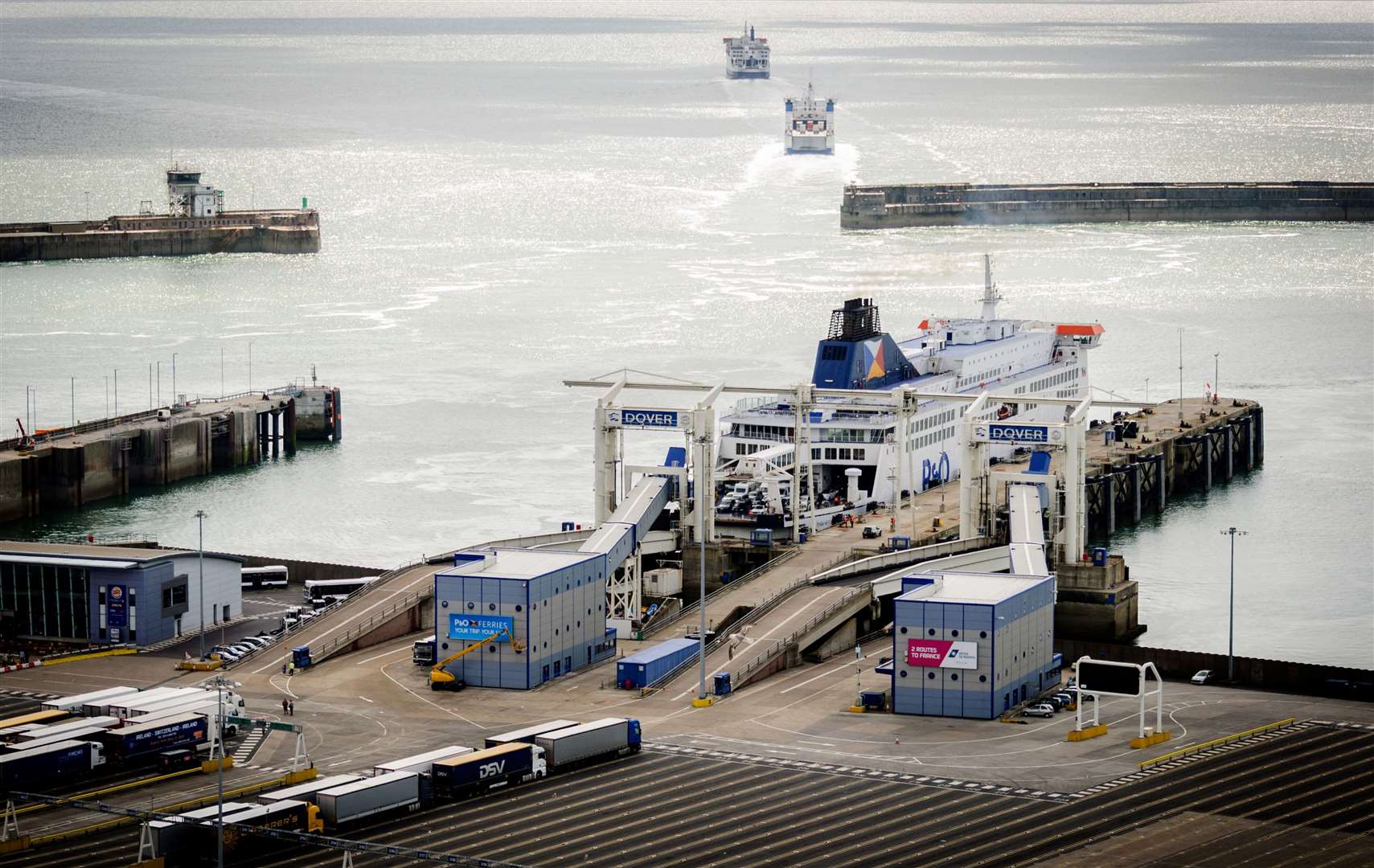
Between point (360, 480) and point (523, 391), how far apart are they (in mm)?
22047

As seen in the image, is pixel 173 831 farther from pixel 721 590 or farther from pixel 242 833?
pixel 721 590

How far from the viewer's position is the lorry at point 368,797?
2338 inches

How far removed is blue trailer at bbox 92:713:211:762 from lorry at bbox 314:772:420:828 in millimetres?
7336

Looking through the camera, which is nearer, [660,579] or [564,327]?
[660,579]

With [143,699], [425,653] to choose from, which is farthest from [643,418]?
[143,699]

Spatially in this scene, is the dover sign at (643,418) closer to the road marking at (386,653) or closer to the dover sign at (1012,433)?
the dover sign at (1012,433)

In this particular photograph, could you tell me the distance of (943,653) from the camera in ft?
234

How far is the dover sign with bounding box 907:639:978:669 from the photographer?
7131 cm

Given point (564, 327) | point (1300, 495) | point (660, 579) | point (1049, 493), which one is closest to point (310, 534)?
point (660, 579)

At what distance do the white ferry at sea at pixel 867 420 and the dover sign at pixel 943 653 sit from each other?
858 inches

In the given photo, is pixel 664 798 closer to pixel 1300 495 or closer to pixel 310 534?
pixel 310 534

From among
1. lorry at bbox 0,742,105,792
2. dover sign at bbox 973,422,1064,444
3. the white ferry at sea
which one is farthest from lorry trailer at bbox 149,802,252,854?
dover sign at bbox 973,422,1064,444

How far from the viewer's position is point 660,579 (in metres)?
89.8

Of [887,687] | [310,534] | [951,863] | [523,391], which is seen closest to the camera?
[951,863]
